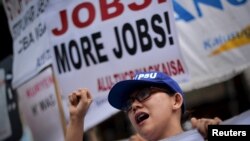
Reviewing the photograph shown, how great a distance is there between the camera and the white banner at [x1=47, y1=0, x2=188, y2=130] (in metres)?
2.95

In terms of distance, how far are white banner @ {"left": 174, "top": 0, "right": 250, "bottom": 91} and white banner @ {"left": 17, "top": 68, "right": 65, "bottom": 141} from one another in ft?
4.21

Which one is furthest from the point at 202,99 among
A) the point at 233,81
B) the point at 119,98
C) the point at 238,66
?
the point at 119,98

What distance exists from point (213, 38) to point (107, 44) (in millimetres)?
814

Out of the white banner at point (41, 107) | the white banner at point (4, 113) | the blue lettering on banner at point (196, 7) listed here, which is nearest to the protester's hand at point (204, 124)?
the blue lettering on banner at point (196, 7)

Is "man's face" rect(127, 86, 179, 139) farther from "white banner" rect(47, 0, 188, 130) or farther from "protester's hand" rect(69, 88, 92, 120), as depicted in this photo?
"white banner" rect(47, 0, 188, 130)

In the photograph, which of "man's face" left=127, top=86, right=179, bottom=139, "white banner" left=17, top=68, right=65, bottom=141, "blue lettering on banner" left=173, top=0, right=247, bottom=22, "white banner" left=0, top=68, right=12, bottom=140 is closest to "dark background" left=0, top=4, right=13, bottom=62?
"white banner" left=0, top=68, right=12, bottom=140

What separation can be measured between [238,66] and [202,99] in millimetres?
2175

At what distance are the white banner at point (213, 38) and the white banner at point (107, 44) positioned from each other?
0.21 ft

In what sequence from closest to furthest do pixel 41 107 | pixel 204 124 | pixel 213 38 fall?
pixel 204 124 → pixel 213 38 → pixel 41 107

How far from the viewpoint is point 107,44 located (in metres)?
3.28

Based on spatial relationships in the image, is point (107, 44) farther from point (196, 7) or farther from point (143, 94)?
point (143, 94)

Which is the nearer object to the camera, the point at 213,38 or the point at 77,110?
the point at 77,110

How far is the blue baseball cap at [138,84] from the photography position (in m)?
1.97

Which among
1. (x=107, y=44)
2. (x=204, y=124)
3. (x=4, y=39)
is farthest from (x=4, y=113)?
(x=204, y=124)
